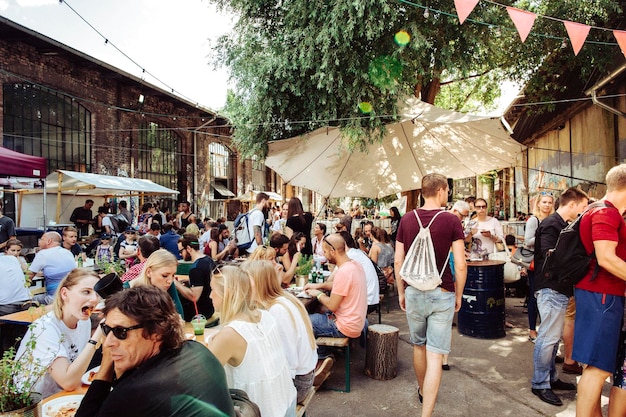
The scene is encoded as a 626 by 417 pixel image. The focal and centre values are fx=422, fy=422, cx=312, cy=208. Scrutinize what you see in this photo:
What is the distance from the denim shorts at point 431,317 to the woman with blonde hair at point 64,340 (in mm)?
2422

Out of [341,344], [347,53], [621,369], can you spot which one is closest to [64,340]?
[341,344]

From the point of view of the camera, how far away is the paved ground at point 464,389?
3.81m

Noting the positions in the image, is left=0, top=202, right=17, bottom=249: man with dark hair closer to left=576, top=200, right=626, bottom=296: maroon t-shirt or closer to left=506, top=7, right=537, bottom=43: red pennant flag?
left=576, top=200, right=626, bottom=296: maroon t-shirt

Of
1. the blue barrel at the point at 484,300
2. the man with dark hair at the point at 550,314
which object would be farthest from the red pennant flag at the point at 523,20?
the blue barrel at the point at 484,300

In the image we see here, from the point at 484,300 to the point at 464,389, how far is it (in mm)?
1702

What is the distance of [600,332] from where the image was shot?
2910 mm

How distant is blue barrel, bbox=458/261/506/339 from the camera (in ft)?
18.4

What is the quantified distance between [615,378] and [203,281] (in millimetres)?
3757

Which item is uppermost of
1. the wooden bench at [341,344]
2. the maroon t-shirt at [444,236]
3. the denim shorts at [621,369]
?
the maroon t-shirt at [444,236]

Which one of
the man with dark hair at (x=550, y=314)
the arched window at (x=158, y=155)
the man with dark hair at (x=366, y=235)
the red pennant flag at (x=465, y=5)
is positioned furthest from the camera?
the arched window at (x=158, y=155)

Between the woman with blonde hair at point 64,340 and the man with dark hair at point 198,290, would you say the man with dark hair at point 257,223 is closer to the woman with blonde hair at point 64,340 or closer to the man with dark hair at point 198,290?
the man with dark hair at point 198,290

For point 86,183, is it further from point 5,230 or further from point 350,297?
point 350,297

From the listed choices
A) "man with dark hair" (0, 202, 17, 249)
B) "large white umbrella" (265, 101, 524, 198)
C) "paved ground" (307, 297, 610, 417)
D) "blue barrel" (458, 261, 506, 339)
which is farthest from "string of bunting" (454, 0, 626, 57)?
"man with dark hair" (0, 202, 17, 249)

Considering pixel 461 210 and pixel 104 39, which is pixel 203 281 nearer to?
pixel 461 210
